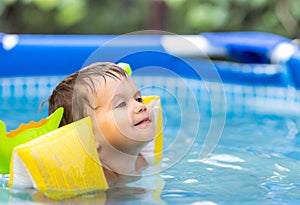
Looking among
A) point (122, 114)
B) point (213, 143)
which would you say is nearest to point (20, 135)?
point (122, 114)

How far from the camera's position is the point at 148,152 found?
243 cm

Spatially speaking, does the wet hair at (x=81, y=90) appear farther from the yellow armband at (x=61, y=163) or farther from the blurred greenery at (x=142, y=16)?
the blurred greenery at (x=142, y=16)

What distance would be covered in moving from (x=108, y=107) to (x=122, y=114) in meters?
0.05

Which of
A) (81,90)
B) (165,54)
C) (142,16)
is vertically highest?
(142,16)

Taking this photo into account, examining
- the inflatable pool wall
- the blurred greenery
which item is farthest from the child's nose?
the blurred greenery

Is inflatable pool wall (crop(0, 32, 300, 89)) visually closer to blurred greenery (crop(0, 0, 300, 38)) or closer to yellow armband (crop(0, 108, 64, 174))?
blurred greenery (crop(0, 0, 300, 38))

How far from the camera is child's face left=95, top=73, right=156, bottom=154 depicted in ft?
6.66

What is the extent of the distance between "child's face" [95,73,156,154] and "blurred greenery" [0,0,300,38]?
3513mm

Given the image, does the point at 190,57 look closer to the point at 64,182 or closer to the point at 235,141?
the point at 235,141

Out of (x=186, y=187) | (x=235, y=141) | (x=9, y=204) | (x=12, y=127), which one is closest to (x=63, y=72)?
(x=12, y=127)

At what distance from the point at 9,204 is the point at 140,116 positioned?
0.44 meters

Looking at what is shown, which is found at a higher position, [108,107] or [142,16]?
[142,16]

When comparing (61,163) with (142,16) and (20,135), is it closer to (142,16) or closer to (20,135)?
(20,135)

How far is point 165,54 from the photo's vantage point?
4.14m
